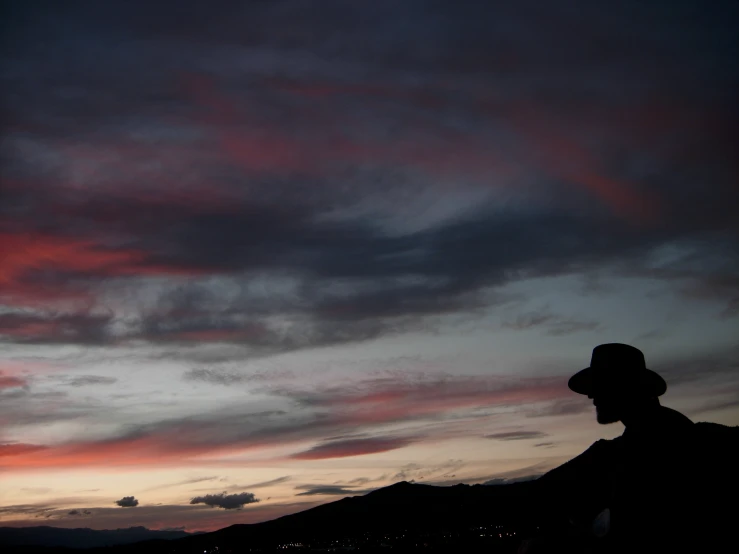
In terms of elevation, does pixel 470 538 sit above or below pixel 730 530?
below

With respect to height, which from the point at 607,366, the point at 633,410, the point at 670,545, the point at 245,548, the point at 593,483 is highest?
the point at 607,366

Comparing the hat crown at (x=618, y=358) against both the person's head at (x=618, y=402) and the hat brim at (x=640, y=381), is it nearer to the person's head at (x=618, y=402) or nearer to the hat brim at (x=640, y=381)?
the hat brim at (x=640, y=381)

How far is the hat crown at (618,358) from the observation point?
4750 millimetres

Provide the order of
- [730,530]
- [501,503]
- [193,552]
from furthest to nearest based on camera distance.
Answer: [193,552]
[501,503]
[730,530]

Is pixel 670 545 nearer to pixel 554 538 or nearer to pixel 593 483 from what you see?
pixel 554 538

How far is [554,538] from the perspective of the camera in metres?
4.35

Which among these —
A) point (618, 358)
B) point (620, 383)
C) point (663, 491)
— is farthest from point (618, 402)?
point (663, 491)

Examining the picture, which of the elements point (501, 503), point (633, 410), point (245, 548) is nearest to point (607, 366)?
point (633, 410)

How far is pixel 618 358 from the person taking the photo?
15.7 ft

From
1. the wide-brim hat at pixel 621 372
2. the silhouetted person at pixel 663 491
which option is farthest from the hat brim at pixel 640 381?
the silhouetted person at pixel 663 491

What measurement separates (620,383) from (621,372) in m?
0.08

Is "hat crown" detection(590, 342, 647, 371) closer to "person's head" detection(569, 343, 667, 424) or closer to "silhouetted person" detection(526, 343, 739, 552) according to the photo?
"person's head" detection(569, 343, 667, 424)

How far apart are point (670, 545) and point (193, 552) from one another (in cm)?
21255

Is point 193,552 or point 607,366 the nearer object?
point 607,366
